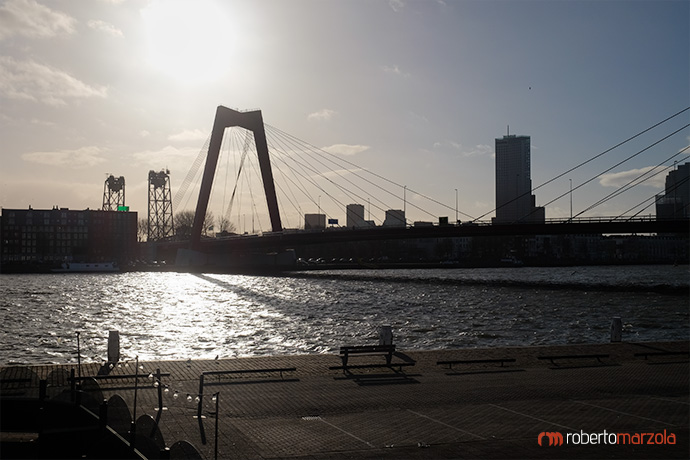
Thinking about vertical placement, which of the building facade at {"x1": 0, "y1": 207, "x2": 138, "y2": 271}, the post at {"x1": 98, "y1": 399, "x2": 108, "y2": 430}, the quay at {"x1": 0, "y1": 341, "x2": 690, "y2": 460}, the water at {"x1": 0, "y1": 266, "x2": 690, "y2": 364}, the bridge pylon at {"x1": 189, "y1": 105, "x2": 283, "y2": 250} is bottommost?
the water at {"x1": 0, "y1": 266, "x2": 690, "y2": 364}

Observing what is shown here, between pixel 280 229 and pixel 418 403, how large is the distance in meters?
93.1

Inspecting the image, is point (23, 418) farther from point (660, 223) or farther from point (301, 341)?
point (660, 223)

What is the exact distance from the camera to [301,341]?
34.1 meters

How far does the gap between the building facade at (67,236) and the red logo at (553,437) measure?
542 feet

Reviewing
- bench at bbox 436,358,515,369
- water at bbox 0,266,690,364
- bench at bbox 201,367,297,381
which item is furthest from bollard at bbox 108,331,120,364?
bench at bbox 436,358,515,369

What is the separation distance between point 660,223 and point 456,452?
245 ft

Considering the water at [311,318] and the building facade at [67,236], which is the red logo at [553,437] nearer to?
the water at [311,318]

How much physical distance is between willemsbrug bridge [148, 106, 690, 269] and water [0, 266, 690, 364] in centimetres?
751

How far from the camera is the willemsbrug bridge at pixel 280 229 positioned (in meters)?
80.9

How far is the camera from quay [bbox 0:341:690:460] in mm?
11836

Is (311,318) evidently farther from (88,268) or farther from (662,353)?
(88,268)

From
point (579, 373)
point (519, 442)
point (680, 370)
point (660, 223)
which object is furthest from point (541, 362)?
point (660, 223)

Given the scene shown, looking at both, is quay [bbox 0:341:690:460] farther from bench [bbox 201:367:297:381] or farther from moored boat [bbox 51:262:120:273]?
moored boat [bbox 51:262:120:273]

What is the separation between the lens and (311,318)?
151ft
